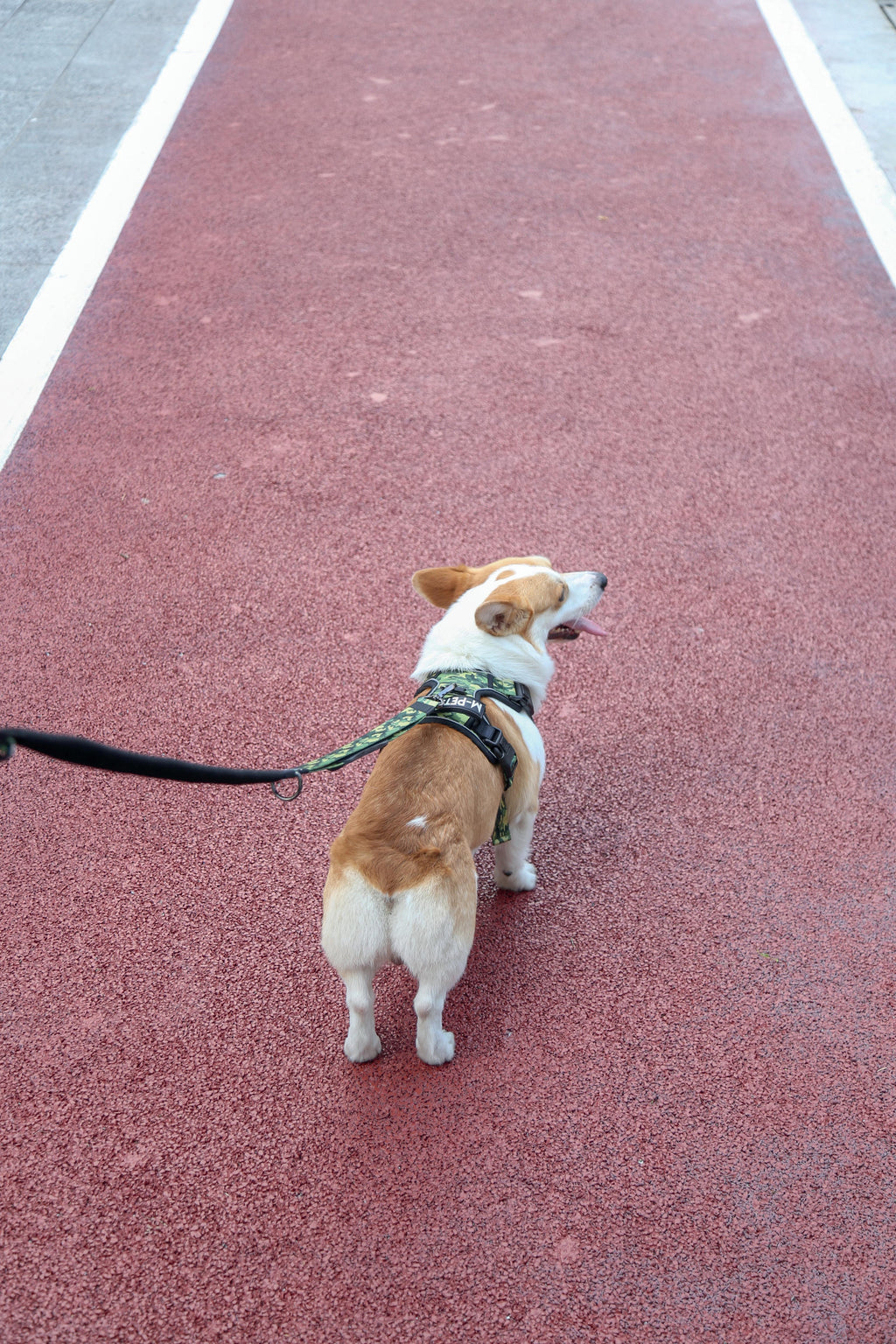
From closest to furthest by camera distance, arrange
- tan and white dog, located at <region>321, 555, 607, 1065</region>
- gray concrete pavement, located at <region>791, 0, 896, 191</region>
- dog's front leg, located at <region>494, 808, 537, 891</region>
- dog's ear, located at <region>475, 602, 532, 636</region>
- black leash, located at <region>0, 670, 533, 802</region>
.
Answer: black leash, located at <region>0, 670, 533, 802</region> < tan and white dog, located at <region>321, 555, 607, 1065</region> < dog's ear, located at <region>475, 602, 532, 636</region> < dog's front leg, located at <region>494, 808, 537, 891</region> < gray concrete pavement, located at <region>791, 0, 896, 191</region>

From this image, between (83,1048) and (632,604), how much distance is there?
269 cm

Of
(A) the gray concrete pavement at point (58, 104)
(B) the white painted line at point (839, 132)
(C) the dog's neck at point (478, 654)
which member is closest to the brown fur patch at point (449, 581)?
(C) the dog's neck at point (478, 654)

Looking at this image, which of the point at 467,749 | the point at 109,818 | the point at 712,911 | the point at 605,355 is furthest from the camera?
the point at 605,355

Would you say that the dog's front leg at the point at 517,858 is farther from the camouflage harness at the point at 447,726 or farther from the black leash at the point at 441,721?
the black leash at the point at 441,721

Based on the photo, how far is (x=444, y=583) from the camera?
3.40 meters

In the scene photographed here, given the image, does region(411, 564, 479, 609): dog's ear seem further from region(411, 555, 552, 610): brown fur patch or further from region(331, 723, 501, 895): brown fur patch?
region(331, 723, 501, 895): brown fur patch

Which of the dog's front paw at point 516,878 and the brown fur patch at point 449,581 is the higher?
the brown fur patch at point 449,581

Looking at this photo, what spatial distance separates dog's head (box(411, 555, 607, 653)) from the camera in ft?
10.3

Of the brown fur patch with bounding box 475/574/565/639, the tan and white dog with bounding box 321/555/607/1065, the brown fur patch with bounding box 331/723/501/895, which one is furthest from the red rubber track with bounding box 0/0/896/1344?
the brown fur patch with bounding box 475/574/565/639

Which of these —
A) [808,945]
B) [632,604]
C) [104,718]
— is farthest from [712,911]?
[104,718]

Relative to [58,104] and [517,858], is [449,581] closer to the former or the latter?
[517,858]

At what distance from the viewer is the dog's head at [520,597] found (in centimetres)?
315

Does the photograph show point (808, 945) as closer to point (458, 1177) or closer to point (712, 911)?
point (712, 911)

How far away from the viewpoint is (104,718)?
159 inches
